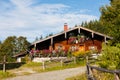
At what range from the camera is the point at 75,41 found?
49031 millimetres

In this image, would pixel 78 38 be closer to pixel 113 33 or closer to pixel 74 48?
pixel 74 48

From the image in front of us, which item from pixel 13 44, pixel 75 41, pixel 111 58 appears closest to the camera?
pixel 111 58

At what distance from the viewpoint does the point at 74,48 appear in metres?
48.7

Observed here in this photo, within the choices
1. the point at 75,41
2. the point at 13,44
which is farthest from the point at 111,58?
the point at 13,44

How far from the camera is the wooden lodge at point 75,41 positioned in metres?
48.6

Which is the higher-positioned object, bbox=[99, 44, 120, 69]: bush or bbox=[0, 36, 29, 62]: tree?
bbox=[0, 36, 29, 62]: tree

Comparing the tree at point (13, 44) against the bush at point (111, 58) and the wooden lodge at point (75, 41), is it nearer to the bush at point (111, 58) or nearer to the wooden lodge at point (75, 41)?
the wooden lodge at point (75, 41)

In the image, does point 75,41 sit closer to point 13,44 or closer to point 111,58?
point 111,58

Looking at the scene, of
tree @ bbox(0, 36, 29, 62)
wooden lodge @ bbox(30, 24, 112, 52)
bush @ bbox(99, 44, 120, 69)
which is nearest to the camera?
bush @ bbox(99, 44, 120, 69)

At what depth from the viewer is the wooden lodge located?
48569 millimetres

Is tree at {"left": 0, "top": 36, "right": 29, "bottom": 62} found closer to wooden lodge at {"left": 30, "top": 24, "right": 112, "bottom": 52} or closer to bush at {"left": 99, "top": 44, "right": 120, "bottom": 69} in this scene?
wooden lodge at {"left": 30, "top": 24, "right": 112, "bottom": 52}

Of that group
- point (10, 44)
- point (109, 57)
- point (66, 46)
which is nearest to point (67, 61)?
point (66, 46)

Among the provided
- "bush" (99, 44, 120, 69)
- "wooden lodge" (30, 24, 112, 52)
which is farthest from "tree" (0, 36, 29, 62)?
"bush" (99, 44, 120, 69)

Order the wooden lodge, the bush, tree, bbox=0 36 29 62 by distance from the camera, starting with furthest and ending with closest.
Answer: tree, bbox=0 36 29 62, the wooden lodge, the bush
